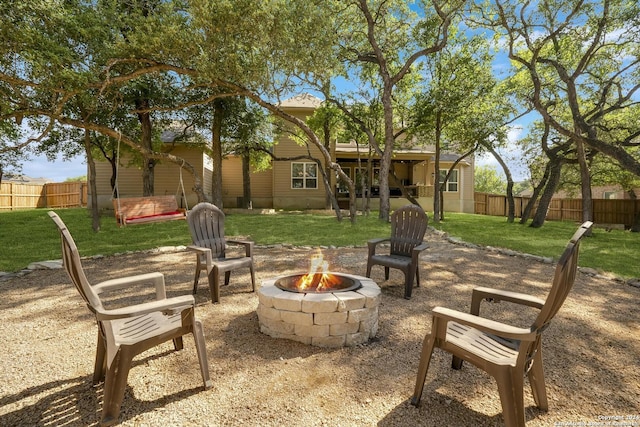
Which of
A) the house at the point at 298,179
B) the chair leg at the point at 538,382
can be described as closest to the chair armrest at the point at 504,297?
the chair leg at the point at 538,382

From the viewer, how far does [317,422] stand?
6.62ft

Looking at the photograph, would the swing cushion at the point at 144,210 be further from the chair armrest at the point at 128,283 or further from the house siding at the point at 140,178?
the house siding at the point at 140,178

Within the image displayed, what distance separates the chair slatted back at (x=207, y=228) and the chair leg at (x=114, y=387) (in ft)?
8.62

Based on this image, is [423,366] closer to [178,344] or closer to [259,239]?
[178,344]

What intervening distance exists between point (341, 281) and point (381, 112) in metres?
12.8

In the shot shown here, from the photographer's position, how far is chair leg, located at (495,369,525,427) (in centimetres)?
179

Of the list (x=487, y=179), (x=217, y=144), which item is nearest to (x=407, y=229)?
(x=217, y=144)

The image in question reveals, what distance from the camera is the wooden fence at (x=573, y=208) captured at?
16578 millimetres

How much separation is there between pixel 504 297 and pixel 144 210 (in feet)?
23.8

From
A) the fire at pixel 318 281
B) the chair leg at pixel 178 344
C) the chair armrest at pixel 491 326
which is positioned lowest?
the chair leg at pixel 178 344

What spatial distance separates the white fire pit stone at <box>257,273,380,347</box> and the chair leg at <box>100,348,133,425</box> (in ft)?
4.39

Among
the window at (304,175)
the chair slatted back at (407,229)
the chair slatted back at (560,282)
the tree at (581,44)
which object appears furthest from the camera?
the window at (304,175)

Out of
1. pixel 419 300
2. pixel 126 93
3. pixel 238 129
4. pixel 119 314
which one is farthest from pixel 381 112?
pixel 119 314

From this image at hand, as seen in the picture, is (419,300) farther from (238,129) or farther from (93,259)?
(238,129)
